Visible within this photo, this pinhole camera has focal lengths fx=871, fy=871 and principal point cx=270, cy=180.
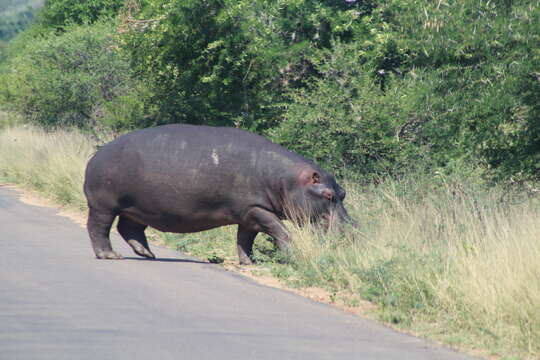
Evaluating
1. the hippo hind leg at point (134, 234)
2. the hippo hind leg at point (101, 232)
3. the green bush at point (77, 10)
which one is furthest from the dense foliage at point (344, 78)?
the green bush at point (77, 10)

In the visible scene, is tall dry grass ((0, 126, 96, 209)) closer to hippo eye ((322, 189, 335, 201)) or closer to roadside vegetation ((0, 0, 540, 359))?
roadside vegetation ((0, 0, 540, 359))

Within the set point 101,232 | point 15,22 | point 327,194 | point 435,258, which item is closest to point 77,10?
point 101,232

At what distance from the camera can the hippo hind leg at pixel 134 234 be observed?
10594 mm

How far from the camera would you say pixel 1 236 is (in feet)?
38.5

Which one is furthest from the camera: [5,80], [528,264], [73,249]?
[5,80]

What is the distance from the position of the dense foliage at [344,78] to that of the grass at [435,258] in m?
0.99

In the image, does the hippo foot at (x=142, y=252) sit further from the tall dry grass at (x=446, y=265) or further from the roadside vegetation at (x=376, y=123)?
the tall dry grass at (x=446, y=265)

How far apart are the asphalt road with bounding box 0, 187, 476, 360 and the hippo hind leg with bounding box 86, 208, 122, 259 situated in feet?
0.92

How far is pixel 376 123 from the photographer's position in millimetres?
13656

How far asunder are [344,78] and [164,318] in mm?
8745

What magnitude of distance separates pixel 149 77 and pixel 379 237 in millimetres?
9388

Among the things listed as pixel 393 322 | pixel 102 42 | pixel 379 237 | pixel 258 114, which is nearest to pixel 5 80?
pixel 102 42

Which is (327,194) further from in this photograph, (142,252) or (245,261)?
(142,252)

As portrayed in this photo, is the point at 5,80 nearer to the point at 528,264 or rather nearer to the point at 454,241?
the point at 454,241
